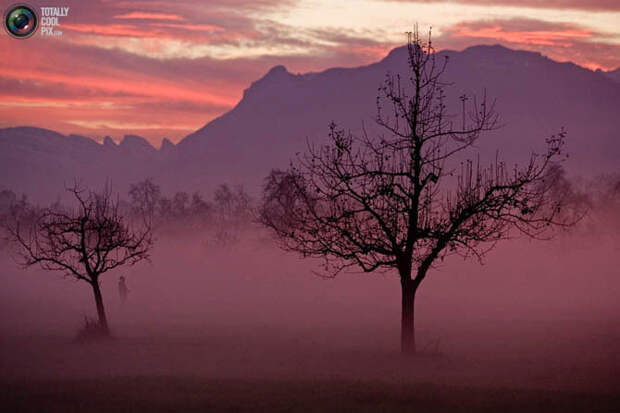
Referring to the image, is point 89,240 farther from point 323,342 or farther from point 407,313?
point 407,313

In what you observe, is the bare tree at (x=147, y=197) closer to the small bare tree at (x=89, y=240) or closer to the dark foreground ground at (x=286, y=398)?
the small bare tree at (x=89, y=240)

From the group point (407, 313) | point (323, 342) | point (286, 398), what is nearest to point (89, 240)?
point (323, 342)

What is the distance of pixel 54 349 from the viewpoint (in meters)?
32.2

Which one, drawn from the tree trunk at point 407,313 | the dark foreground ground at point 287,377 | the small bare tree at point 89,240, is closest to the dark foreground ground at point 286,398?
the dark foreground ground at point 287,377

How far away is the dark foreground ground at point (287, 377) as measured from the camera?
1836cm

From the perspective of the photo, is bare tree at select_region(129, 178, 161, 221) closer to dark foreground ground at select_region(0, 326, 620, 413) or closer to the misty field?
the misty field

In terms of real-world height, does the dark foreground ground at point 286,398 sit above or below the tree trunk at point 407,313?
below

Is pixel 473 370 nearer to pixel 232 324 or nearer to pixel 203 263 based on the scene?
pixel 232 324

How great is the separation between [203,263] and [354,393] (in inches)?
3111

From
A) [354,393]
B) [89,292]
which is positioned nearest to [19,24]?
[354,393]

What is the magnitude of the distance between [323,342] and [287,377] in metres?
11.5

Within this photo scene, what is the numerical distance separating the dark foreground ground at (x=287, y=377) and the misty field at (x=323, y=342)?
83 millimetres

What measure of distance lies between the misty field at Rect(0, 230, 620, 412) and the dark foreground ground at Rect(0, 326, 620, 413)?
8 cm

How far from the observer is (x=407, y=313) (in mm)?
25953
